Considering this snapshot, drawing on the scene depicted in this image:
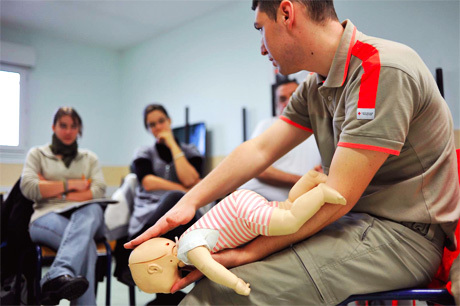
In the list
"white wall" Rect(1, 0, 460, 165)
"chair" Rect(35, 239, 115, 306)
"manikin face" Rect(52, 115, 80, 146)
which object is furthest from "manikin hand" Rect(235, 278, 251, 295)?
"white wall" Rect(1, 0, 460, 165)

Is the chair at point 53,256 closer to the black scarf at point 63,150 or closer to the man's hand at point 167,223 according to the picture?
Result: the black scarf at point 63,150

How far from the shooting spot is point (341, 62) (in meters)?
0.90

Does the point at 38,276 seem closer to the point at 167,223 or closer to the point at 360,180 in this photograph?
the point at 167,223

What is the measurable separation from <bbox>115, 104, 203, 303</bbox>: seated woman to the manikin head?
1.35 m

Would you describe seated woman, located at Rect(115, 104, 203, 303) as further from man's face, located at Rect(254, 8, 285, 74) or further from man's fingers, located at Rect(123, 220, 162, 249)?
man's face, located at Rect(254, 8, 285, 74)

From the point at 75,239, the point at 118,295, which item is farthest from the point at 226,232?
the point at 118,295

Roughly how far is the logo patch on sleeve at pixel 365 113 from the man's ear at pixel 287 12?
10.0 inches

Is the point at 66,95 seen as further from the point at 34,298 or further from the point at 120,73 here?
the point at 34,298

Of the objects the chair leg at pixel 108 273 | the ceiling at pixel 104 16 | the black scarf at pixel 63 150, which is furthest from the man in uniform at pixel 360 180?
the ceiling at pixel 104 16

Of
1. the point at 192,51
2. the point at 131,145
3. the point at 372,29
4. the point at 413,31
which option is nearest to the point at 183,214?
the point at 372,29

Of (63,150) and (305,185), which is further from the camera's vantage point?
(63,150)

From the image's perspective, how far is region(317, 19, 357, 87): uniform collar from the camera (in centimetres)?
90

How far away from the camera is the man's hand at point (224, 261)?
85 centimetres

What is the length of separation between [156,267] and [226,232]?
0.16 m
